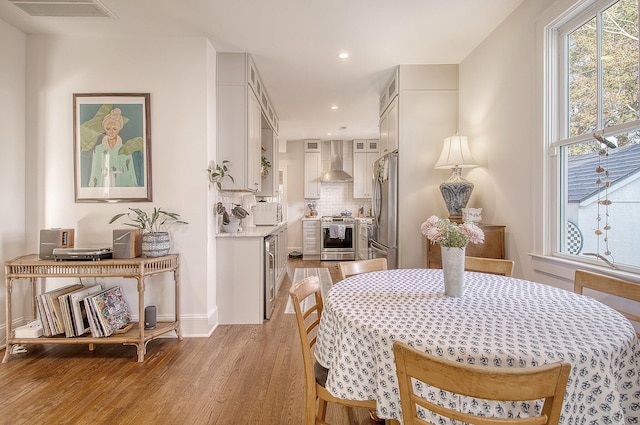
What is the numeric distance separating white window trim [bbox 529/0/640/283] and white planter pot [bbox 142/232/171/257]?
282cm

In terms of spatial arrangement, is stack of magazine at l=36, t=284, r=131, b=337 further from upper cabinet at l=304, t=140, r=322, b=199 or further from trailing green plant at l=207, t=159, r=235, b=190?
upper cabinet at l=304, t=140, r=322, b=199

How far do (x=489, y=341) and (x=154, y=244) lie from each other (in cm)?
→ 235

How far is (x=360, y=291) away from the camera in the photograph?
1396 millimetres

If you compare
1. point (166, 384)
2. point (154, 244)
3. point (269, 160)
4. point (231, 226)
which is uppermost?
point (269, 160)

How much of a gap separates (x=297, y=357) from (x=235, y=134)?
2.14 metres

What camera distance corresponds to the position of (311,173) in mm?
6820

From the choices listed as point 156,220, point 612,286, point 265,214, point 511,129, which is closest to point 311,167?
point 265,214

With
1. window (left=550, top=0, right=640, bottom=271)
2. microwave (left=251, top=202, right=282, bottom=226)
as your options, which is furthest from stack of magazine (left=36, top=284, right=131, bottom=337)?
window (left=550, top=0, right=640, bottom=271)

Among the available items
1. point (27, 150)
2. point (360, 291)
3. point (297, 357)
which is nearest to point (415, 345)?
point (360, 291)

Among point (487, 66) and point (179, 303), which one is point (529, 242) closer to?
point (487, 66)

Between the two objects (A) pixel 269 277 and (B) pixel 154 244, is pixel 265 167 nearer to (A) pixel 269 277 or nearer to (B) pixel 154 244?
(A) pixel 269 277

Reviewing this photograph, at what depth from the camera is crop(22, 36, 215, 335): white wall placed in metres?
2.63

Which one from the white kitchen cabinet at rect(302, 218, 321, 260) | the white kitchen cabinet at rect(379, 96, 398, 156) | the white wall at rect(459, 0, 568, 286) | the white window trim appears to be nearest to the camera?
the white window trim

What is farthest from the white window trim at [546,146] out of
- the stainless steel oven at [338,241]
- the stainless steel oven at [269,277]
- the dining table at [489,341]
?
the stainless steel oven at [338,241]
